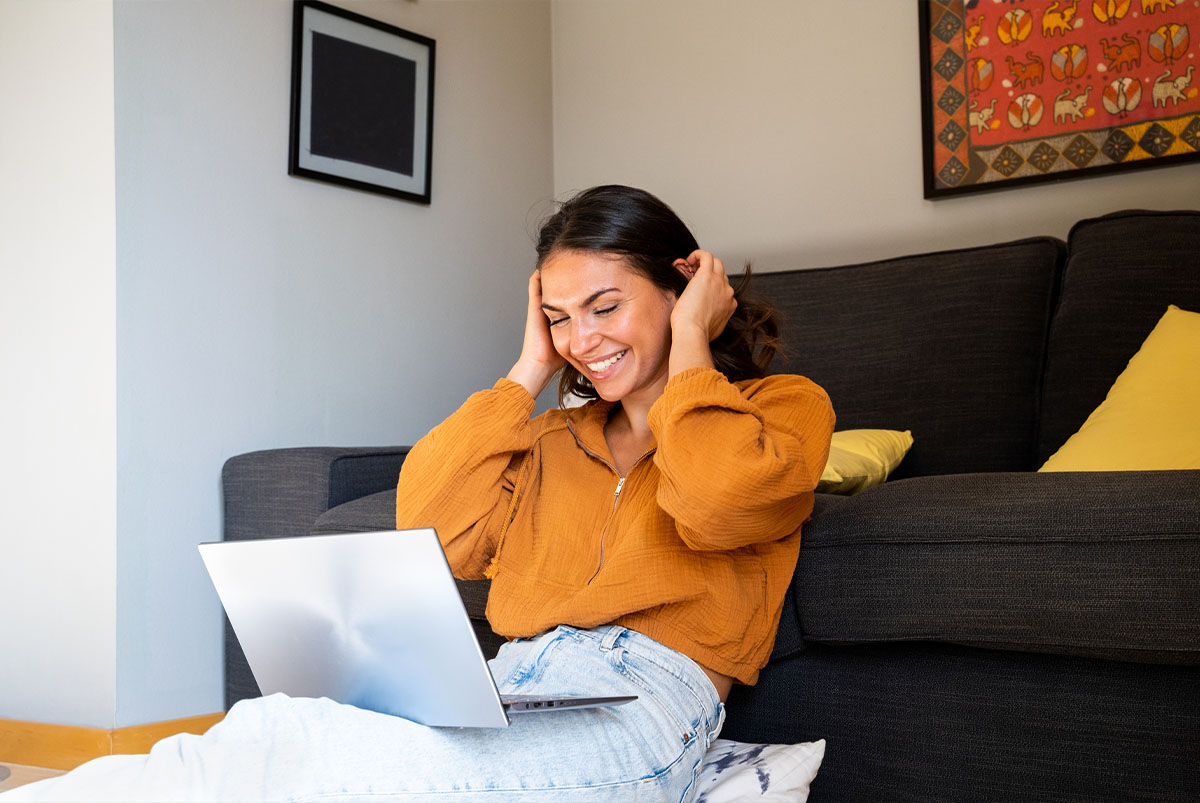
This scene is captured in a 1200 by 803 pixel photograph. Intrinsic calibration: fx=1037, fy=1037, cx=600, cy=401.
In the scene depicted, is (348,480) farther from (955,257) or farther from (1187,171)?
(1187,171)

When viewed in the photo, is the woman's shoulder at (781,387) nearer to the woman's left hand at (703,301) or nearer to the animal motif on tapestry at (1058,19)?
the woman's left hand at (703,301)

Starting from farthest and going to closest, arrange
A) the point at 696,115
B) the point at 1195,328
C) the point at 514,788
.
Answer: the point at 696,115 → the point at 1195,328 → the point at 514,788

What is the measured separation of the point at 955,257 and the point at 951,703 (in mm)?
1176

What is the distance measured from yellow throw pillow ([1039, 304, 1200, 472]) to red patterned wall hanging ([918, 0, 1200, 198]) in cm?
71

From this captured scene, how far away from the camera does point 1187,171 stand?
2254 mm

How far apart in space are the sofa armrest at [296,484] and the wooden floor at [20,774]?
54 cm

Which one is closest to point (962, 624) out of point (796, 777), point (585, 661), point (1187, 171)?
point (796, 777)

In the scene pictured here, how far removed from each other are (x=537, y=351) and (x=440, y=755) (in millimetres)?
680

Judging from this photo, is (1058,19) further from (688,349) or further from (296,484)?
(296,484)

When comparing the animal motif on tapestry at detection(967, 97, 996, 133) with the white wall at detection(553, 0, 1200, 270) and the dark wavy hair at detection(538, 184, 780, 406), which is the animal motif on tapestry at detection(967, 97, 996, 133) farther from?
the dark wavy hair at detection(538, 184, 780, 406)

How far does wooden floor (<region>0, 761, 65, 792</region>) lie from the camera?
1.88 metres

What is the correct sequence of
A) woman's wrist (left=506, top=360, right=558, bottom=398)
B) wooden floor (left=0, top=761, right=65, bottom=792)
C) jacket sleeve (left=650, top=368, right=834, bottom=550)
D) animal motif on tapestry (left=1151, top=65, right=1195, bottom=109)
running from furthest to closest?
animal motif on tapestry (left=1151, top=65, right=1195, bottom=109) < wooden floor (left=0, top=761, right=65, bottom=792) < woman's wrist (left=506, top=360, right=558, bottom=398) < jacket sleeve (left=650, top=368, right=834, bottom=550)

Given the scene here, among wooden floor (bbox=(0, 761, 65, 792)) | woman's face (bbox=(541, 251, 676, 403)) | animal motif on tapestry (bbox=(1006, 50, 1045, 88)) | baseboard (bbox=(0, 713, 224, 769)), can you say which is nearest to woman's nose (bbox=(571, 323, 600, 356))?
woman's face (bbox=(541, 251, 676, 403))

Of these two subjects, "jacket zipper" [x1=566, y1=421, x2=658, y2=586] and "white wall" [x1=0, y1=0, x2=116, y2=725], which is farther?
"white wall" [x1=0, y1=0, x2=116, y2=725]
